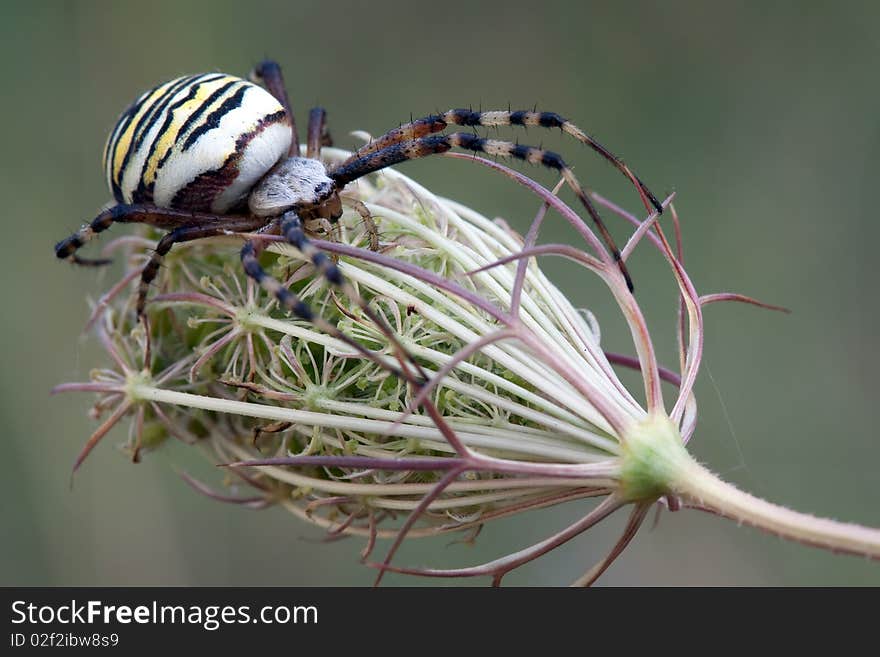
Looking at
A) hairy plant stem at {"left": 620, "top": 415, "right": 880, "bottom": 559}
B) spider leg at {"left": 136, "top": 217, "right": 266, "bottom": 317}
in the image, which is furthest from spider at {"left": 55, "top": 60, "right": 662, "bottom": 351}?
hairy plant stem at {"left": 620, "top": 415, "right": 880, "bottom": 559}

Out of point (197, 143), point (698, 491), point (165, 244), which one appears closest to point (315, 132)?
point (197, 143)

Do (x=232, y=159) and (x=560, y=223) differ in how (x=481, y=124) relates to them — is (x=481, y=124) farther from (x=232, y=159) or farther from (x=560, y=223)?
(x=560, y=223)

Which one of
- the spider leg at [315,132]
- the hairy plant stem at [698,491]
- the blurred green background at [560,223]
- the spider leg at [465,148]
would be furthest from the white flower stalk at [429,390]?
the blurred green background at [560,223]

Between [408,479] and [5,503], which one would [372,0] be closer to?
[5,503]

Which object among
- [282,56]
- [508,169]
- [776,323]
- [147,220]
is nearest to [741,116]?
[776,323]

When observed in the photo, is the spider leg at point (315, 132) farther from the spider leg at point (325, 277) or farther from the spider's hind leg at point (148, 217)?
the spider leg at point (325, 277)

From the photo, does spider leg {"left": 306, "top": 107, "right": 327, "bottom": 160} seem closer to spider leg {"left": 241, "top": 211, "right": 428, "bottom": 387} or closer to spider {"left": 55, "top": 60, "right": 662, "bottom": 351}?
spider {"left": 55, "top": 60, "right": 662, "bottom": 351}

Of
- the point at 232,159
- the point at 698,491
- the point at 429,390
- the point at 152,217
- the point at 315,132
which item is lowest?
the point at 698,491
